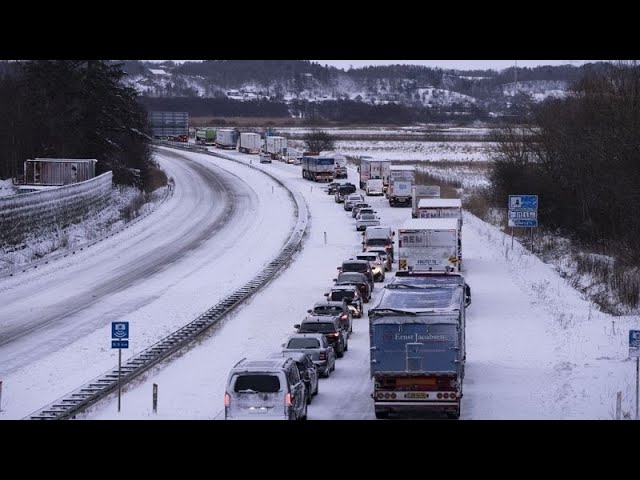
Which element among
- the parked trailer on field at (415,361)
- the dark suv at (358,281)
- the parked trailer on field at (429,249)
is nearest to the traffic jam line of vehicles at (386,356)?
the parked trailer on field at (415,361)

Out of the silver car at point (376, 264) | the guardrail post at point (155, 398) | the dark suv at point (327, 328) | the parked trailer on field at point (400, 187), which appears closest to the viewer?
the guardrail post at point (155, 398)

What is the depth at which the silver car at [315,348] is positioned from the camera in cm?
3033

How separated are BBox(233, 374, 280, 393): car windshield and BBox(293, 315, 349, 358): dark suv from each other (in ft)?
33.9

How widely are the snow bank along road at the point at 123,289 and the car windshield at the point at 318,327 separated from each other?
618cm

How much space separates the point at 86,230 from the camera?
6862 cm

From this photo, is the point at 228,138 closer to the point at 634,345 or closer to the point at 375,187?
the point at 375,187

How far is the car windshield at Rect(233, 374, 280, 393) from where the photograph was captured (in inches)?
895

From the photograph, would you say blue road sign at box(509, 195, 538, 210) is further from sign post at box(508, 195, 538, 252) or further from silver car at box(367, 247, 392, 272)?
silver car at box(367, 247, 392, 272)

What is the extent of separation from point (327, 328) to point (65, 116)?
6205 centimetres

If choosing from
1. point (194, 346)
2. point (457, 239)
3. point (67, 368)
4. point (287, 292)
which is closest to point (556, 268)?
point (457, 239)

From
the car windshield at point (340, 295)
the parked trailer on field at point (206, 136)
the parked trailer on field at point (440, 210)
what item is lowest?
the car windshield at point (340, 295)

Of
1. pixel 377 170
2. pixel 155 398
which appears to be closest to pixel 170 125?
pixel 377 170

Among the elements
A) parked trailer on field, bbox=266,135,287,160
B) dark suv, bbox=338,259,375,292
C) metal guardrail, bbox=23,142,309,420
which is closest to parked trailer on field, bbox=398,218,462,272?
dark suv, bbox=338,259,375,292

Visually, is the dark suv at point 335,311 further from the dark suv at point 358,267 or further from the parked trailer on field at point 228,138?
the parked trailer on field at point 228,138
